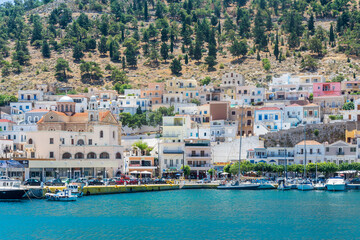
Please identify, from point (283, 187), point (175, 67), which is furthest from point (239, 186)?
point (175, 67)

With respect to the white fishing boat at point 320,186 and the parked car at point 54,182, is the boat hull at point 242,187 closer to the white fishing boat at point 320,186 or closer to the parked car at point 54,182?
the white fishing boat at point 320,186

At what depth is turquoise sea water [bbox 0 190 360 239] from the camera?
2245 inches

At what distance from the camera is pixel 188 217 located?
65000 mm

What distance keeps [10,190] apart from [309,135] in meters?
45.4

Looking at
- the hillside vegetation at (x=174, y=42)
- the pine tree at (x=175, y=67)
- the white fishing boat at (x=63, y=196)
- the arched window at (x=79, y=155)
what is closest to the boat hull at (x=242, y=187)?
the arched window at (x=79, y=155)

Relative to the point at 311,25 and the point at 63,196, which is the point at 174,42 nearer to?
the point at 311,25

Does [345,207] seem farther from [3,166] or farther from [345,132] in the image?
[3,166]

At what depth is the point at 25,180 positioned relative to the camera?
88.8m

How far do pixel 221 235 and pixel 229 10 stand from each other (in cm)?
13818

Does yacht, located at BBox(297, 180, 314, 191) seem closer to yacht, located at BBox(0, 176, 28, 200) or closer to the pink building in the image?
yacht, located at BBox(0, 176, 28, 200)

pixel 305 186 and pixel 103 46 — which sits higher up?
pixel 103 46

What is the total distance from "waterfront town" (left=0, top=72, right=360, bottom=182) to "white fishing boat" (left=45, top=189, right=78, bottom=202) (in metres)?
13.4

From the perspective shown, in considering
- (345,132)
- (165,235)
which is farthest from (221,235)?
(345,132)

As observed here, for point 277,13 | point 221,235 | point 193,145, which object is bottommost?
point 221,235
